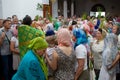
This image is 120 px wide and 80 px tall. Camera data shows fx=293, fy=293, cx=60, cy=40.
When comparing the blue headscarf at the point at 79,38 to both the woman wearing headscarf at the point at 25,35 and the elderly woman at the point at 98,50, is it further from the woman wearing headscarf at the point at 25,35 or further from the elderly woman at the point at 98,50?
the elderly woman at the point at 98,50

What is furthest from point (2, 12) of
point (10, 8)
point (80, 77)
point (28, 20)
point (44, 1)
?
point (80, 77)

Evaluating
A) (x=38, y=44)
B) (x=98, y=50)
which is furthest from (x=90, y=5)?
(x=38, y=44)

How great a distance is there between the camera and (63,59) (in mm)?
3783

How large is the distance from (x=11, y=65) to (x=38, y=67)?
353 cm

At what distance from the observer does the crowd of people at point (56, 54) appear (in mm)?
3404

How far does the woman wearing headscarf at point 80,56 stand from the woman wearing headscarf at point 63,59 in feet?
1.57

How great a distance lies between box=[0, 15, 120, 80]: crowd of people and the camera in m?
3.40

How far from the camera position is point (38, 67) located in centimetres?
336

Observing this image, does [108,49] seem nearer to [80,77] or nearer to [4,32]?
[80,77]

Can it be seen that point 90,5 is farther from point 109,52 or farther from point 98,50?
point 109,52

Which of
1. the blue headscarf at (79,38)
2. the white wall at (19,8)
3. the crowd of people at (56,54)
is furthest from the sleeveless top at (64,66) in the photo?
the white wall at (19,8)

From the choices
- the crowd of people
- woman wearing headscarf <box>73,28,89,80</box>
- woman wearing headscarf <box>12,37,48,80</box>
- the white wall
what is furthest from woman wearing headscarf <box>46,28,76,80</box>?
the white wall

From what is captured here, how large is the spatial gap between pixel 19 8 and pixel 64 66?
13.6 m

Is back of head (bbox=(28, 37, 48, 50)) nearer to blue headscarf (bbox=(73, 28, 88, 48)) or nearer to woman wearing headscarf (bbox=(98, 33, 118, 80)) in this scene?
blue headscarf (bbox=(73, 28, 88, 48))
